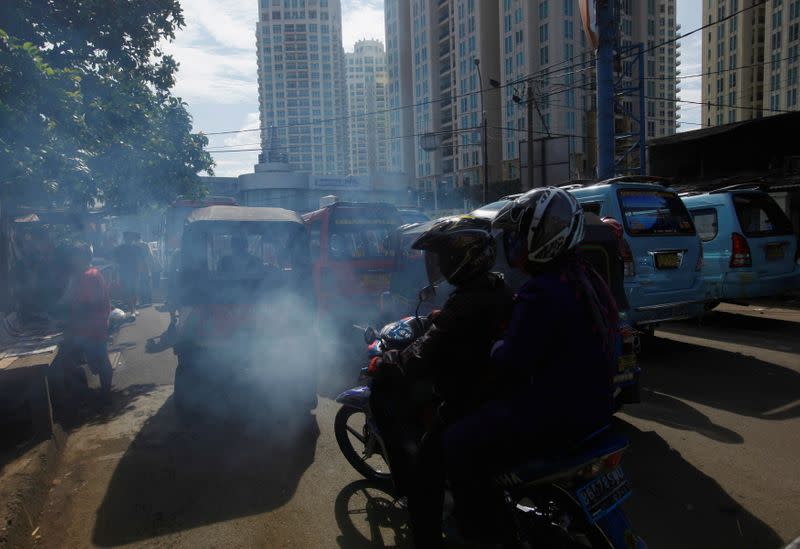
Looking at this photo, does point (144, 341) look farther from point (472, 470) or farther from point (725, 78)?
point (725, 78)

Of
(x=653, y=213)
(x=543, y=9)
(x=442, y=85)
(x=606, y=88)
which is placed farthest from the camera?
(x=442, y=85)

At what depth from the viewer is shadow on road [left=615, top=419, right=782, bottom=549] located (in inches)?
120

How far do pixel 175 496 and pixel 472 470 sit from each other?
2.53 meters

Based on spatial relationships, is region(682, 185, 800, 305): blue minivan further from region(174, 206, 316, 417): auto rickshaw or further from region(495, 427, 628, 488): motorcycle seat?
region(495, 427, 628, 488): motorcycle seat

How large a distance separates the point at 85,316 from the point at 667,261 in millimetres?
7120

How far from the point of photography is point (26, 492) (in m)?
3.73

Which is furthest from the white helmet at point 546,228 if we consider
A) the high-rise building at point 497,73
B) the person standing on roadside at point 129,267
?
the high-rise building at point 497,73

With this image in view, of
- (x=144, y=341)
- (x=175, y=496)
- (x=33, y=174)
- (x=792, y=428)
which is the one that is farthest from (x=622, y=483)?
(x=144, y=341)

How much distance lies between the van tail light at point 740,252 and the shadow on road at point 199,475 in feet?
22.2

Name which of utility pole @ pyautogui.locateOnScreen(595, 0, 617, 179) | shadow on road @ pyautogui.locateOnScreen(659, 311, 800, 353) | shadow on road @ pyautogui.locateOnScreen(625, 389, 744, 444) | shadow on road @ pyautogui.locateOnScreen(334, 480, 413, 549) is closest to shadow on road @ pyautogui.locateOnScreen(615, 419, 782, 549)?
shadow on road @ pyautogui.locateOnScreen(625, 389, 744, 444)

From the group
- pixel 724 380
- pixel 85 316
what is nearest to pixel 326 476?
pixel 85 316

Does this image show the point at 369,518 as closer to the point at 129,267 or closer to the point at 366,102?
the point at 129,267

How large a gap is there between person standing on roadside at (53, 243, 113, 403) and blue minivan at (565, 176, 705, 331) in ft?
20.4

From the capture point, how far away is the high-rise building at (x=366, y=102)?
108 m
